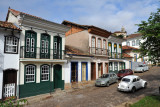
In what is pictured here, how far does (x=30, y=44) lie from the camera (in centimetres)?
1247

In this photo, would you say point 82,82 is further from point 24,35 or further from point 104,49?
point 24,35

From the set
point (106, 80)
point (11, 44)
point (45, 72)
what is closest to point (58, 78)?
point (45, 72)

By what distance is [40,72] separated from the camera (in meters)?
12.8

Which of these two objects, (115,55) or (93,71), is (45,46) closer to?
(93,71)

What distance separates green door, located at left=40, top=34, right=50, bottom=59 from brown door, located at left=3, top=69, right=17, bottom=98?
3.20 metres

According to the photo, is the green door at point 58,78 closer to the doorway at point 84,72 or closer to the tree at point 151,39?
the doorway at point 84,72

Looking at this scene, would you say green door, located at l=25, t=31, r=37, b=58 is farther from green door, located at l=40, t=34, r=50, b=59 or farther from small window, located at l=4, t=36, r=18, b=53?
small window, located at l=4, t=36, r=18, b=53

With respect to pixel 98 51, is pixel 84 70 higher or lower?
lower

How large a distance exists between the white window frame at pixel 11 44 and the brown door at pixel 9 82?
1.84m

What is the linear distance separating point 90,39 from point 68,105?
11130 mm

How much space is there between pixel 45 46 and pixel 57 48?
1.62 m

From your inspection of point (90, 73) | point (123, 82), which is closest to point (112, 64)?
point (90, 73)

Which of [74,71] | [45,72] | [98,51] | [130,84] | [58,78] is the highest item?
[98,51]

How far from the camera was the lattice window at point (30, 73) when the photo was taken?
11984mm
